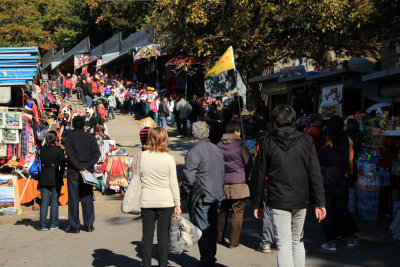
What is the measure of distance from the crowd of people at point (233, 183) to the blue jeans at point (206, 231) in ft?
0.04

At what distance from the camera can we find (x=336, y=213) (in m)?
6.79

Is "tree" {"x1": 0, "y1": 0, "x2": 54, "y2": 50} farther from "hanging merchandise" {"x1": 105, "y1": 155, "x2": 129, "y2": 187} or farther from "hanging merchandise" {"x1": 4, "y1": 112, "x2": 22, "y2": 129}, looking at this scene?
"hanging merchandise" {"x1": 105, "y1": 155, "x2": 129, "y2": 187}

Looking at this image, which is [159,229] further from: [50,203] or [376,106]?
[376,106]

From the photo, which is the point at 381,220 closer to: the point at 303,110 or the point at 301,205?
the point at 301,205

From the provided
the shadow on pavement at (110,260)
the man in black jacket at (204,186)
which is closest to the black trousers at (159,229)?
the man in black jacket at (204,186)

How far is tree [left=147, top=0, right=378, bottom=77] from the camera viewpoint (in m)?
15.6

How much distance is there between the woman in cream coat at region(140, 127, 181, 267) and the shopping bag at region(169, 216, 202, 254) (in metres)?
0.09

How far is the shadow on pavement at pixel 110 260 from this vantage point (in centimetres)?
604

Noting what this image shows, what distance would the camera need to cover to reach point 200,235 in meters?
5.33

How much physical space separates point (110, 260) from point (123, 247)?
2.05ft

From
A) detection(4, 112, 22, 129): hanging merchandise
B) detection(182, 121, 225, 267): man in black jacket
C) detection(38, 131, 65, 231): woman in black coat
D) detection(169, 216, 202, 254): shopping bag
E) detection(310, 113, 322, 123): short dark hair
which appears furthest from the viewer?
detection(4, 112, 22, 129): hanging merchandise

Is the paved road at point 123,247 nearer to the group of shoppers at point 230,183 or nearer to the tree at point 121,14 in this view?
the group of shoppers at point 230,183

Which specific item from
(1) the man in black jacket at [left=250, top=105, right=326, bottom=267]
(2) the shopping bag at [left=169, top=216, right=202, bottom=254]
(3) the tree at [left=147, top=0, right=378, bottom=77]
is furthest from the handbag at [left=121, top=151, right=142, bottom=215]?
(3) the tree at [left=147, top=0, right=378, bottom=77]

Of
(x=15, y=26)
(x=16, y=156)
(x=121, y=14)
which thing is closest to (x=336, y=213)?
(x=16, y=156)
